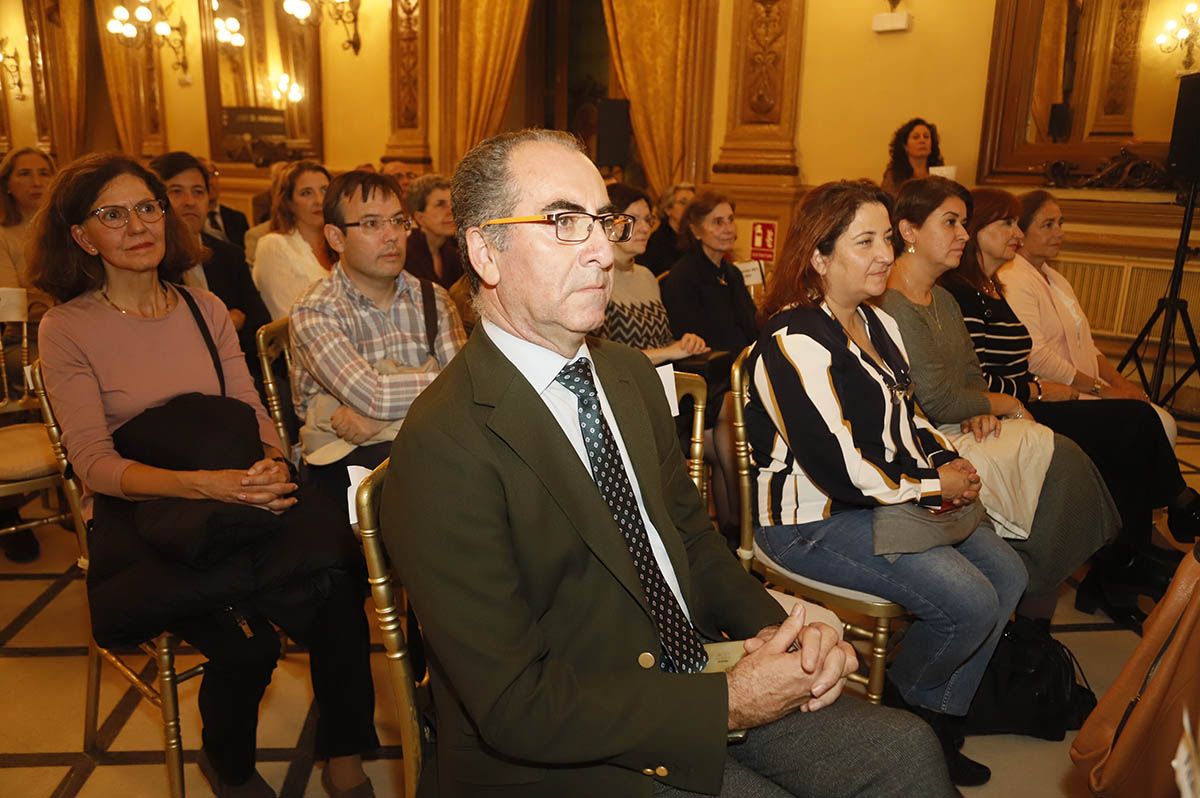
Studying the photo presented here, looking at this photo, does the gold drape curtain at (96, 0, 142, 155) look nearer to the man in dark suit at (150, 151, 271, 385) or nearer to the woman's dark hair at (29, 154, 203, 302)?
the man in dark suit at (150, 151, 271, 385)

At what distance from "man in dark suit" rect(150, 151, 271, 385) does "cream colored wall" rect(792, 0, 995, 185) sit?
449 cm

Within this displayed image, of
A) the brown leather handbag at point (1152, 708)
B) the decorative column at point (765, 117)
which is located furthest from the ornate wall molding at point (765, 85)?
the brown leather handbag at point (1152, 708)

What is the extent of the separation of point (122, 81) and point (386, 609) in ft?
39.3

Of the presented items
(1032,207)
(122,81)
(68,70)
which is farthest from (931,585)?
(68,70)

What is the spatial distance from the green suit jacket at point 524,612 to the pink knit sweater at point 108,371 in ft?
3.64

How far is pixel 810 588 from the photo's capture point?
2195 mm

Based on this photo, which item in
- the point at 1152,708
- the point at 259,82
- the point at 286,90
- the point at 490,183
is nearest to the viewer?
the point at 490,183

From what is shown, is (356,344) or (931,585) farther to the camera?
(356,344)

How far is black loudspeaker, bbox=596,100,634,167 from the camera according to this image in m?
5.89

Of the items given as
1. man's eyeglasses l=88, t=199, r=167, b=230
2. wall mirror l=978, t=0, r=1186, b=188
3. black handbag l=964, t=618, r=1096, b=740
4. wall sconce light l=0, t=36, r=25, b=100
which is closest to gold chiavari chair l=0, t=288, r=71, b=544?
man's eyeglasses l=88, t=199, r=167, b=230

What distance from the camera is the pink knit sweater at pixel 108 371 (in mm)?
2035

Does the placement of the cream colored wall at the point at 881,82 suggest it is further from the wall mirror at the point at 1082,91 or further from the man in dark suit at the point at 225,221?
the man in dark suit at the point at 225,221

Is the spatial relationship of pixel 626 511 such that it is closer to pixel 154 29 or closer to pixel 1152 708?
pixel 1152 708

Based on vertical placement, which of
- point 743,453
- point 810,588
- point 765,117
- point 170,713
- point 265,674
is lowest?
point 170,713
